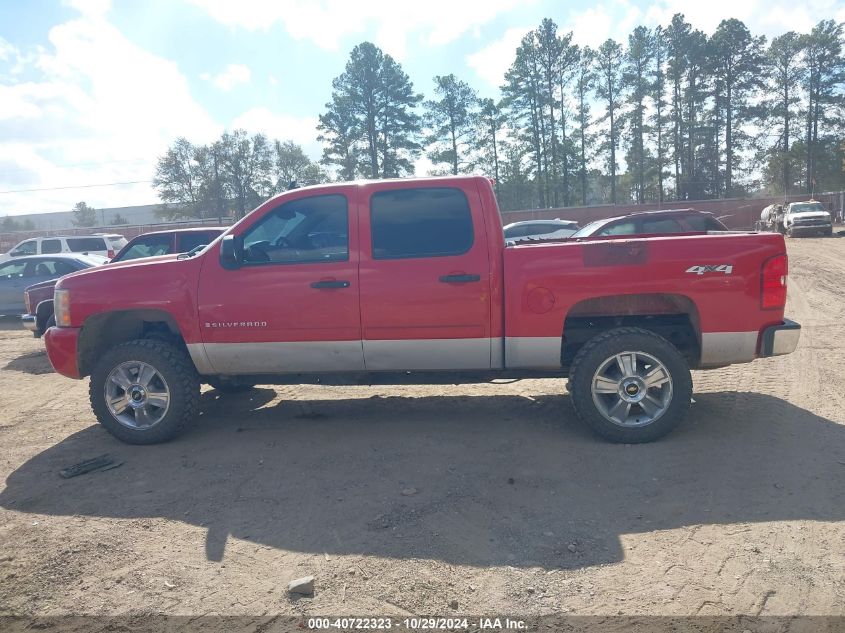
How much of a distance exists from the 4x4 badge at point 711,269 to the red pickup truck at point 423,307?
11 millimetres

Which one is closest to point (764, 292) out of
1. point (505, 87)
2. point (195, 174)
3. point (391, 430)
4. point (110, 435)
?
point (391, 430)

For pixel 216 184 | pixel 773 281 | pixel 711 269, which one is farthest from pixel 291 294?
pixel 216 184

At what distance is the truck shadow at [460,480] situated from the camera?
11.9ft

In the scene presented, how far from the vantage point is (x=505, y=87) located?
50.8 metres

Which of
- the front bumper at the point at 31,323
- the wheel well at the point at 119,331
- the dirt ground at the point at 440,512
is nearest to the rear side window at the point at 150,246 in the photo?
the front bumper at the point at 31,323

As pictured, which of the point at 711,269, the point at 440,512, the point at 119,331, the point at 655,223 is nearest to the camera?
the point at 440,512

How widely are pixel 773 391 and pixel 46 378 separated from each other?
8.88m

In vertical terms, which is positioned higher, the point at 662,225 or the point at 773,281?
the point at 662,225

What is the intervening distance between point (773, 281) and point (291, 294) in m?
3.77

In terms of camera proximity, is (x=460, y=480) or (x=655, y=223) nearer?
(x=460, y=480)

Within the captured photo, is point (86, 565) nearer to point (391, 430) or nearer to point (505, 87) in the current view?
point (391, 430)

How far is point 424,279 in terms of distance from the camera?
4957 millimetres

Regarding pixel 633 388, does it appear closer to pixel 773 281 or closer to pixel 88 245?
pixel 773 281

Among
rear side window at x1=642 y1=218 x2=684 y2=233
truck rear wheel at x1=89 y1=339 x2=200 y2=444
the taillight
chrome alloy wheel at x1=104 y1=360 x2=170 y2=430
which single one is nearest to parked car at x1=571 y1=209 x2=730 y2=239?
rear side window at x1=642 y1=218 x2=684 y2=233
